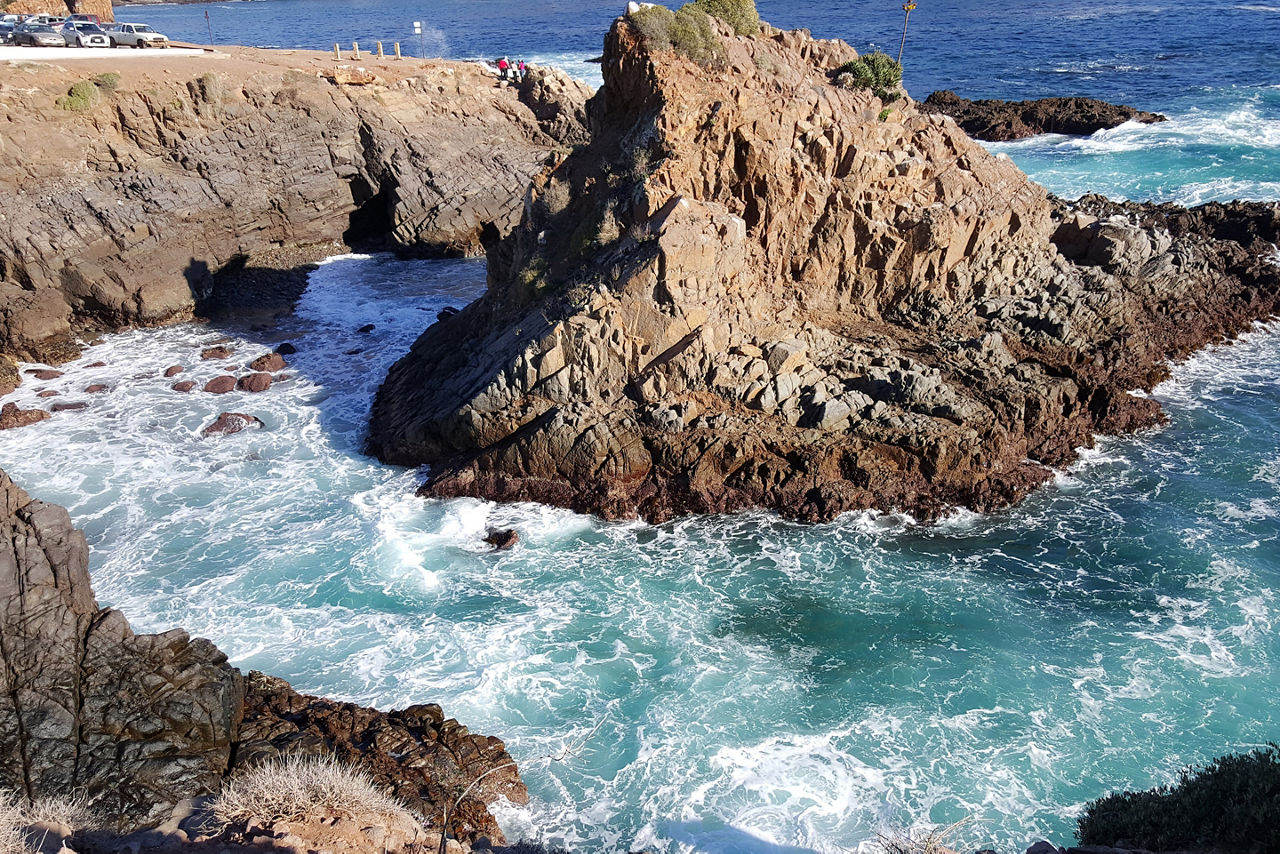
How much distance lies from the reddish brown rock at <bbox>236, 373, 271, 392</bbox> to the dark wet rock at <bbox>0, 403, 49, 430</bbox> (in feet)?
19.0

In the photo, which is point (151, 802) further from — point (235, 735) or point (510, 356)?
point (510, 356)

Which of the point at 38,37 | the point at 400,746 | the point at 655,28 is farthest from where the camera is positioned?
the point at 38,37

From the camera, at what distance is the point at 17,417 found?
2786 centimetres

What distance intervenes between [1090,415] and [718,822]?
16.9 meters

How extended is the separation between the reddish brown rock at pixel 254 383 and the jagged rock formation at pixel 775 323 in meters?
4.46

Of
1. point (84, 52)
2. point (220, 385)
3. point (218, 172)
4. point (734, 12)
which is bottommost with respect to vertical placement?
point (220, 385)

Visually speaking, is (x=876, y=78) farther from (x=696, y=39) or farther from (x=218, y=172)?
(x=218, y=172)

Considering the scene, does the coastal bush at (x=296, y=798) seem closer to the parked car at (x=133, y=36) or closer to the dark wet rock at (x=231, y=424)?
the dark wet rock at (x=231, y=424)

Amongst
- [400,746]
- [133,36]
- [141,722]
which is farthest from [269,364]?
[133,36]

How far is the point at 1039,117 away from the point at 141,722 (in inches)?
2202

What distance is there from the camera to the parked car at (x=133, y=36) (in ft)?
153

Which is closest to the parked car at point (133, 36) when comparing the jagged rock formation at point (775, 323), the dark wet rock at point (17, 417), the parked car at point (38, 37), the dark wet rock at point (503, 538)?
the parked car at point (38, 37)

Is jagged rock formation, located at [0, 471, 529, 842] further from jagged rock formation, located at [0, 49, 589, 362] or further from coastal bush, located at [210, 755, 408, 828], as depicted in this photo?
jagged rock formation, located at [0, 49, 589, 362]

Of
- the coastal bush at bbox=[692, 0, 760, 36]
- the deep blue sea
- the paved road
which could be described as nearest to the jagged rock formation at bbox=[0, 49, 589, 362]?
the paved road
